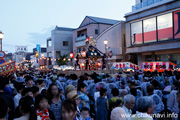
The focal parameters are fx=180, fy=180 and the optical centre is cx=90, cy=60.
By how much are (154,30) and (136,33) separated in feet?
11.3

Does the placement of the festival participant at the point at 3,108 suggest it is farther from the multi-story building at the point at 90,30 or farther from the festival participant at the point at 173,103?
the multi-story building at the point at 90,30

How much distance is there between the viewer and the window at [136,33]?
30.4m

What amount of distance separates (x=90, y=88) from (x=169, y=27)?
22518mm

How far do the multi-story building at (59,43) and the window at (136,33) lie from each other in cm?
2990

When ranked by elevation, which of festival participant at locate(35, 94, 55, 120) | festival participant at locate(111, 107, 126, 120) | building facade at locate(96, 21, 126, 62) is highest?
building facade at locate(96, 21, 126, 62)

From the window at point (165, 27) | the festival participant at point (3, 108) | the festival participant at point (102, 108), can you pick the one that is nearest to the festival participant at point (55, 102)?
the festival participant at point (102, 108)

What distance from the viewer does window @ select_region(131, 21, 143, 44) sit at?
99.9ft

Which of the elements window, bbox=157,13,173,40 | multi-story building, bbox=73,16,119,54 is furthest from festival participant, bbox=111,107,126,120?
multi-story building, bbox=73,16,119,54

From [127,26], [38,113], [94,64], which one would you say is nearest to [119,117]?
[38,113]

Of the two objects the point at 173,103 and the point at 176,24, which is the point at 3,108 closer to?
the point at 173,103

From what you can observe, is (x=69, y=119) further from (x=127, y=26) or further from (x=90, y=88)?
(x=127, y=26)

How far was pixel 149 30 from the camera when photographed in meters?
29.1

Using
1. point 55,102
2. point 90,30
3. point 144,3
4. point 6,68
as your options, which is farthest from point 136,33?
point 55,102

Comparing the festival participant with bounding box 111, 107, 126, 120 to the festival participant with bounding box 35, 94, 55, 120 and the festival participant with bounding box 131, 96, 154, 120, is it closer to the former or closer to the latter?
the festival participant with bounding box 131, 96, 154, 120
